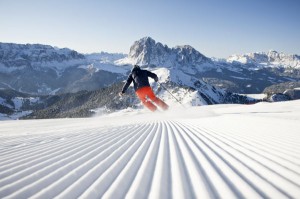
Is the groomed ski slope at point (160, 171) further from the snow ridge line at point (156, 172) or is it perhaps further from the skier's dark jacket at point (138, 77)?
the skier's dark jacket at point (138, 77)

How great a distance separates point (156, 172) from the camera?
439cm

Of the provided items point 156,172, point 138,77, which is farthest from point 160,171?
point 138,77

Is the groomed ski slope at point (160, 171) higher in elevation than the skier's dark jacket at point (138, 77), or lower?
lower

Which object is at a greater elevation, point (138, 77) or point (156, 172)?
point (138, 77)

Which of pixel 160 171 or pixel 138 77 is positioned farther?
pixel 138 77

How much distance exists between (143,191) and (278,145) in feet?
11.9

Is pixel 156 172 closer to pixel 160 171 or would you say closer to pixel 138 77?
pixel 160 171

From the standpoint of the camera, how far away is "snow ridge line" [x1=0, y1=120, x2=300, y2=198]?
353 centimetres

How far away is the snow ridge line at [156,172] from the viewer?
11.6 feet

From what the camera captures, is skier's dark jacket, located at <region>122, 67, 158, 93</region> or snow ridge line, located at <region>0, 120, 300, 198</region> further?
skier's dark jacket, located at <region>122, 67, 158, 93</region>

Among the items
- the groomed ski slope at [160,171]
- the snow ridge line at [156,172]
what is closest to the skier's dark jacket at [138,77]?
the groomed ski slope at [160,171]

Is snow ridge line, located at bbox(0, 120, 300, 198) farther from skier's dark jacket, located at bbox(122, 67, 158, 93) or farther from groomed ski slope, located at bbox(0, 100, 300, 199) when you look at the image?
skier's dark jacket, located at bbox(122, 67, 158, 93)

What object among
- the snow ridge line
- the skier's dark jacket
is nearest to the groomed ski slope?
the snow ridge line

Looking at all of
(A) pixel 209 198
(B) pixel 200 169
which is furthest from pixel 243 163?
(A) pixel 209 198
